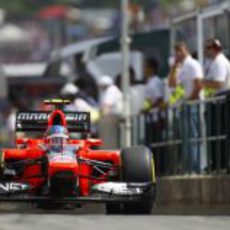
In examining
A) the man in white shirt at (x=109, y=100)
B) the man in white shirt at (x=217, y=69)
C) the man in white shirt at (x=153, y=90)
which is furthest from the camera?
the man in white shirt at (x=109, y=100)

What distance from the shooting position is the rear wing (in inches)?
533

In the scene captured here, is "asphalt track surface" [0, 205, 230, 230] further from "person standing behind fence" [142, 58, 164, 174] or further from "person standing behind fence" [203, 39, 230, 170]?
"person standing behind fence" [142, 58, 164, 174]

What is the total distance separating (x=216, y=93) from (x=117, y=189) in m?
4.40

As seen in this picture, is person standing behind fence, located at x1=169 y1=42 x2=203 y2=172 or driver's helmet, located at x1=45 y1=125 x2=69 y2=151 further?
person standing behind fence, located at x1=169 y1=42 x2=203 y2=172

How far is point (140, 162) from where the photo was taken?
12.6 m

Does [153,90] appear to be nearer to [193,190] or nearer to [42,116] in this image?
[193,190]

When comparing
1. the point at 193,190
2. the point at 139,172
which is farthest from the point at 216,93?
the point at 139,172

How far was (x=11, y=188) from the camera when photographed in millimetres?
12281

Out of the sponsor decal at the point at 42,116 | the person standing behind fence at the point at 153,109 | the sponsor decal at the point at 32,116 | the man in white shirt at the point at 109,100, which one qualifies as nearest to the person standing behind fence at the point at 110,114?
the man in white shirt at the point at 109,100

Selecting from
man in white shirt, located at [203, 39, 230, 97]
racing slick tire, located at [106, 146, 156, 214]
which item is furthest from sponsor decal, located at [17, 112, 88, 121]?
man in white shirt, located at [203, 39, 230, 97]

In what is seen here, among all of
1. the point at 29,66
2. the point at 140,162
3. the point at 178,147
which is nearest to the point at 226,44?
the point at 178,147

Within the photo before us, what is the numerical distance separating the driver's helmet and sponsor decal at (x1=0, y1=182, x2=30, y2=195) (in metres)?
0.50

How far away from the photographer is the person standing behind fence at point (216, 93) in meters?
16.1

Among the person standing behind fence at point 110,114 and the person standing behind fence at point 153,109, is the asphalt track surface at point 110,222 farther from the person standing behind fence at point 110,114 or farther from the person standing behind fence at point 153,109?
the person standing behind fence at point 110,114
